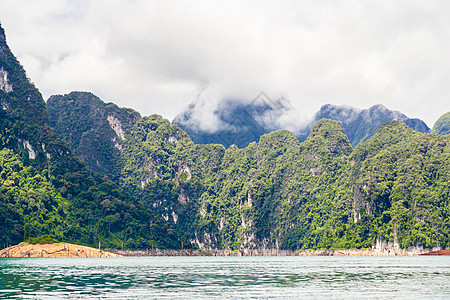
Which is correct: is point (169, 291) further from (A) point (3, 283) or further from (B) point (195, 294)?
(A) point (3, 283)

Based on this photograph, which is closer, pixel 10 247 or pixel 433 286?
pixel 433 286

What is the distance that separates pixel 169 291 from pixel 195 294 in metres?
4.16

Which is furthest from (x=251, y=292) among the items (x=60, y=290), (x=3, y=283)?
(x=3, y=283)

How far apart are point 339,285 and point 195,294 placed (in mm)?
18427

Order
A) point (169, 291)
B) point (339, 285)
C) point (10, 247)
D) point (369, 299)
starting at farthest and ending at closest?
point (10, 247) → point (339, 285) → point (169, 291) → point (369, 299)

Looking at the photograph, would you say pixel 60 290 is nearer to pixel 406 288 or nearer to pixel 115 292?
pixel 115 292

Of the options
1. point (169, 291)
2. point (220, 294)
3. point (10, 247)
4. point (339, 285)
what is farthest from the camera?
point (10, 247)

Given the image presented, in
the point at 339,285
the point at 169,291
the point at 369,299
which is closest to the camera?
the point at 369,299

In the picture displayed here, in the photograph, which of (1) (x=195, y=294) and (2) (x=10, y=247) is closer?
(1) (x=195, y=294)

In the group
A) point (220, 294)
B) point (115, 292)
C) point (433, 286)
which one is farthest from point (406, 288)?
point (115, 292)

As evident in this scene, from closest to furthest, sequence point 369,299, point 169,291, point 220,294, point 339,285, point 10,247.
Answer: point 369,299 → point 220,294 → point 169,291 → point 339,285 → point 10,247

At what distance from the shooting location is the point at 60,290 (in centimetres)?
5384

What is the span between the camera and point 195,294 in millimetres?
50500

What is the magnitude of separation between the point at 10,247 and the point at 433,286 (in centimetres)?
17575
